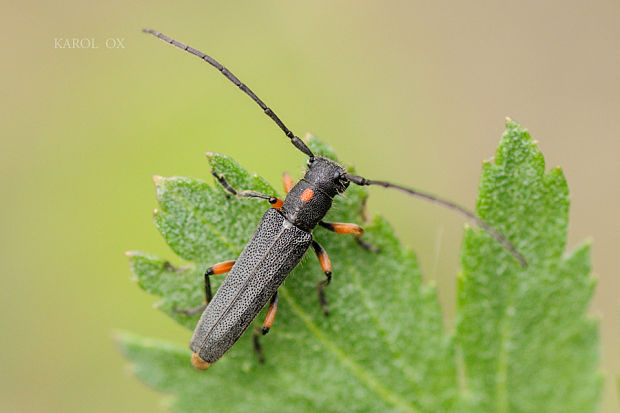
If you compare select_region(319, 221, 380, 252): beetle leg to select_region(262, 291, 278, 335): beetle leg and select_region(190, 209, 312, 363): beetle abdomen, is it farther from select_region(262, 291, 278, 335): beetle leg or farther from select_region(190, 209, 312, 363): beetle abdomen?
select_region(262, 291, 278, 335): beetle leg

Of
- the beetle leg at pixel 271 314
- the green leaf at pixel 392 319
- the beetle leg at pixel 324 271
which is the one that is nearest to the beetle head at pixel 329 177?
the green leaf at pixel 392 319

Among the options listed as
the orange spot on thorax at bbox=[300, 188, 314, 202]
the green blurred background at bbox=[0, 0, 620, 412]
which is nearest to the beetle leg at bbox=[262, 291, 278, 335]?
the orange spot on thorax at bbox=[300, 188, 314, 202]

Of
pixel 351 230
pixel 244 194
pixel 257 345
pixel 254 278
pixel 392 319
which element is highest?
pixel 351 230

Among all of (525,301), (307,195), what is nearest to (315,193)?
(307,195)

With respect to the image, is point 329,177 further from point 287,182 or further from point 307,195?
point 287,182

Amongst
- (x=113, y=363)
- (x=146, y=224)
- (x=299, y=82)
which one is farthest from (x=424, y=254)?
(x=113, y=363)

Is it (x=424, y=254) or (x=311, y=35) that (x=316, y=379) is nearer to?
(x=424, y=254)

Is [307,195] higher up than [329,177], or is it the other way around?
[329,177]
